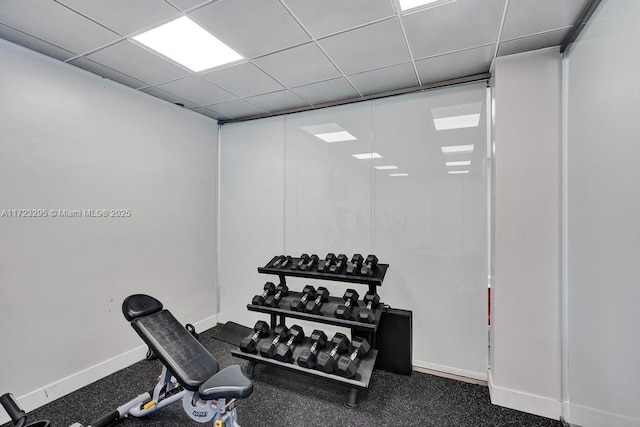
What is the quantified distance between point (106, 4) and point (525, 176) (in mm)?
3125

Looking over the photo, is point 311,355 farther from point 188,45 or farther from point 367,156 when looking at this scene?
point 188,45

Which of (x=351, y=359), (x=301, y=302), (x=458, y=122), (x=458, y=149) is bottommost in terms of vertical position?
(x=351, y=359)

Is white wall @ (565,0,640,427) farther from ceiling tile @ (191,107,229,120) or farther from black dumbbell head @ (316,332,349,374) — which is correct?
ceiling tile @ (191,107,229,120)

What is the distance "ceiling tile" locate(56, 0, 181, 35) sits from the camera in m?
1.68

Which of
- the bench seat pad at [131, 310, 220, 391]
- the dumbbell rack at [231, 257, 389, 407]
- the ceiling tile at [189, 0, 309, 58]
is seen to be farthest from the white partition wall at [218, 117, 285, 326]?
the bench seat pad at [131, 310, 220, 391]

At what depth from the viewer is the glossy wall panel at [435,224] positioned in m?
2.62

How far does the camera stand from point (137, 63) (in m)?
2.39

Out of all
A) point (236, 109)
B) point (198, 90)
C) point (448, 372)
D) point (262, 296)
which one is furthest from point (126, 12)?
point (448, 372)

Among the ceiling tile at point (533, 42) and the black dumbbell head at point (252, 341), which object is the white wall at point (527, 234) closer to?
the ceiling tile at point (533, 42)

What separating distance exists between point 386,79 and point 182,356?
2.87m

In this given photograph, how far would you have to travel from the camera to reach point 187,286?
140 inches

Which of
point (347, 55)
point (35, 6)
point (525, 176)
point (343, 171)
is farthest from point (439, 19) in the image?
point (35, 6)

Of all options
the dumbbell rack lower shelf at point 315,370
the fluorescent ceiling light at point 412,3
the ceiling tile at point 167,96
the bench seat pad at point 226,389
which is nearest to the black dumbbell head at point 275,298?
the dumbbell rack lower shelf at point 315,370

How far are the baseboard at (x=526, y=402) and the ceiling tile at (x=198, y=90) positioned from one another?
3.77m
